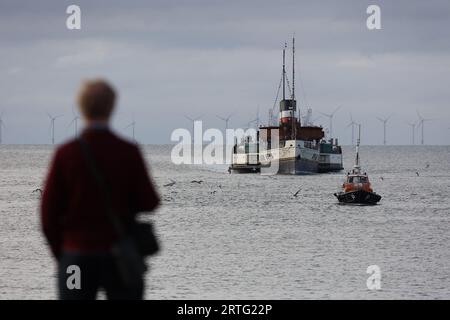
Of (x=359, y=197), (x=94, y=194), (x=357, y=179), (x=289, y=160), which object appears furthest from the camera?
(x=289, y=160)

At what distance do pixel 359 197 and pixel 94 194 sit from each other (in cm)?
7266

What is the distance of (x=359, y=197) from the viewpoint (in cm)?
7881

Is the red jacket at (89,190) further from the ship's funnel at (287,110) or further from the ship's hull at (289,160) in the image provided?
the ship's funnel at (287,110)

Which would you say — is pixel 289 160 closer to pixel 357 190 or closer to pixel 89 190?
pixel 357 190

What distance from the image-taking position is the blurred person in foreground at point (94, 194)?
746cm

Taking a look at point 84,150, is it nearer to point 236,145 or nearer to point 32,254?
point 32,254

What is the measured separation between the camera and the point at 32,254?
44.7 metres

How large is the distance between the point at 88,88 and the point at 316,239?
154 ft

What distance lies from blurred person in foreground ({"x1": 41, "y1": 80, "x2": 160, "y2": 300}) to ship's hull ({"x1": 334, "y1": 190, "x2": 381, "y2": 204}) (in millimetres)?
71506

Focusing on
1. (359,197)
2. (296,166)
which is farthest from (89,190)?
(296,166)

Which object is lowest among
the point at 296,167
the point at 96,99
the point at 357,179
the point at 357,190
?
the point at 357,190

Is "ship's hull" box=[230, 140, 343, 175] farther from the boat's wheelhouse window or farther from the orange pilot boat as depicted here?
→ the boat's wheelhouse window

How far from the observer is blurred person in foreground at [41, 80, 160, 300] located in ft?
24.5

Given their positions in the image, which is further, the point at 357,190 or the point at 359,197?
the point at 359,197
